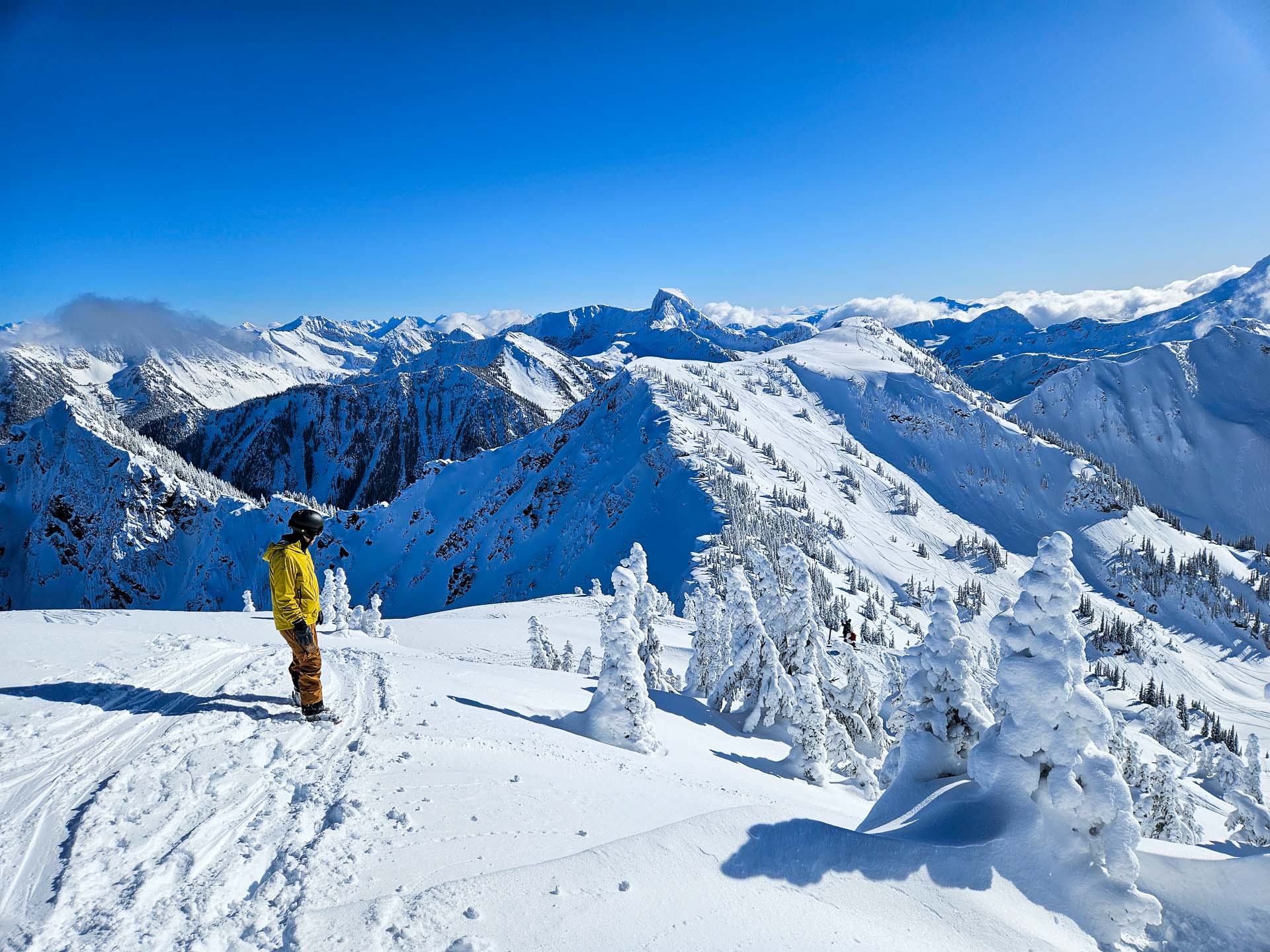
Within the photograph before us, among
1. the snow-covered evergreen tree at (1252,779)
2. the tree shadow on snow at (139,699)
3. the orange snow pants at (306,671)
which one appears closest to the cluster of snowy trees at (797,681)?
the orange snow pants at (306,671)

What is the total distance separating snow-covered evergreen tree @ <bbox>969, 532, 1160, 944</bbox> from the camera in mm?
6465

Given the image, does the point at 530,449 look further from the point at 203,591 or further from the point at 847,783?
the point at 847,783

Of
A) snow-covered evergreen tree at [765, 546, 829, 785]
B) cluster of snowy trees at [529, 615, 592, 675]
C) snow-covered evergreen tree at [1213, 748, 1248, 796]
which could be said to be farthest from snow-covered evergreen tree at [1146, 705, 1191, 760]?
cluster of snowy trees at [529, 615, 592, 675]

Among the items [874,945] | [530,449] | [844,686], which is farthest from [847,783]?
[530,449]

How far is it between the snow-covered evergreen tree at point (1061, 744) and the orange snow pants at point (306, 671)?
9.27 m

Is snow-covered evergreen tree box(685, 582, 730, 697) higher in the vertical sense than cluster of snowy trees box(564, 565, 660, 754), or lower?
lower

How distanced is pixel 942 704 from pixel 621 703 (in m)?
6.43

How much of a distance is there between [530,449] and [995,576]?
12445cm

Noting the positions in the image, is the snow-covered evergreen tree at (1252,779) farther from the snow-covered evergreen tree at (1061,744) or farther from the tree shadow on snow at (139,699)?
the tree shadow on snow at (139,699)

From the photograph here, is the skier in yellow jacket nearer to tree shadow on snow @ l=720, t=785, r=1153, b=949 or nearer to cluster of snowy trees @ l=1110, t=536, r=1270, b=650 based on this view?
tree shadow on snow @ l=720, t=785, r=1153, b=949

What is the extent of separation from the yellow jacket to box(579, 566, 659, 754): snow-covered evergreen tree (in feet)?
21.3

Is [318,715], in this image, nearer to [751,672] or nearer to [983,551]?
[751,672]

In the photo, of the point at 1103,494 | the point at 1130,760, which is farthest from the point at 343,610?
the point at 1103,494

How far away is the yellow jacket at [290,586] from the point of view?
27.1 feet
